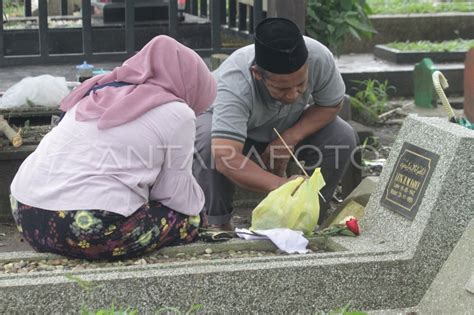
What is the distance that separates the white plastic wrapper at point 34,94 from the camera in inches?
245

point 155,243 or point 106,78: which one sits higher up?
point 106,78

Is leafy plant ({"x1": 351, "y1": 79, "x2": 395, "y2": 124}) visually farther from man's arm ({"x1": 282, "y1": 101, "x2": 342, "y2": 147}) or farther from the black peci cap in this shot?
the black peci cap

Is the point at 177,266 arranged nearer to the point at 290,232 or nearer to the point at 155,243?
the point at 155,243

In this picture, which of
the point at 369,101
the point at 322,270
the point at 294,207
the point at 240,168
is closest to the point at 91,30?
the point at 240,168

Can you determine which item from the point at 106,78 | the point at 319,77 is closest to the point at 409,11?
the point at 319,77

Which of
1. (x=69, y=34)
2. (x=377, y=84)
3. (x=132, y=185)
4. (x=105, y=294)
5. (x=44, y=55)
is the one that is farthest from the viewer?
(x=377, y=84)

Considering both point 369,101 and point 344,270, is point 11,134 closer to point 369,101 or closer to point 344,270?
point 344,270

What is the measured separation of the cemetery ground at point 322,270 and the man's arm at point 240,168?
25.7 inches

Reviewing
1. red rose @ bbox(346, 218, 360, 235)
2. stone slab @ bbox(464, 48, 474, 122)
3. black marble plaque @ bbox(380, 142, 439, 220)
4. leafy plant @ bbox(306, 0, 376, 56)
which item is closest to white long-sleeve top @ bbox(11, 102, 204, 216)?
red rose @ bbox(346, 218, 360, 235)

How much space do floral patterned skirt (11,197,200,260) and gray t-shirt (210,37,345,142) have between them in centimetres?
91

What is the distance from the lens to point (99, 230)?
406cm

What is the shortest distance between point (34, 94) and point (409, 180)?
105 inches

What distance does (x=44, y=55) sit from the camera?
6.73m

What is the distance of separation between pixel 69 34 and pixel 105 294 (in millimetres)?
4291
